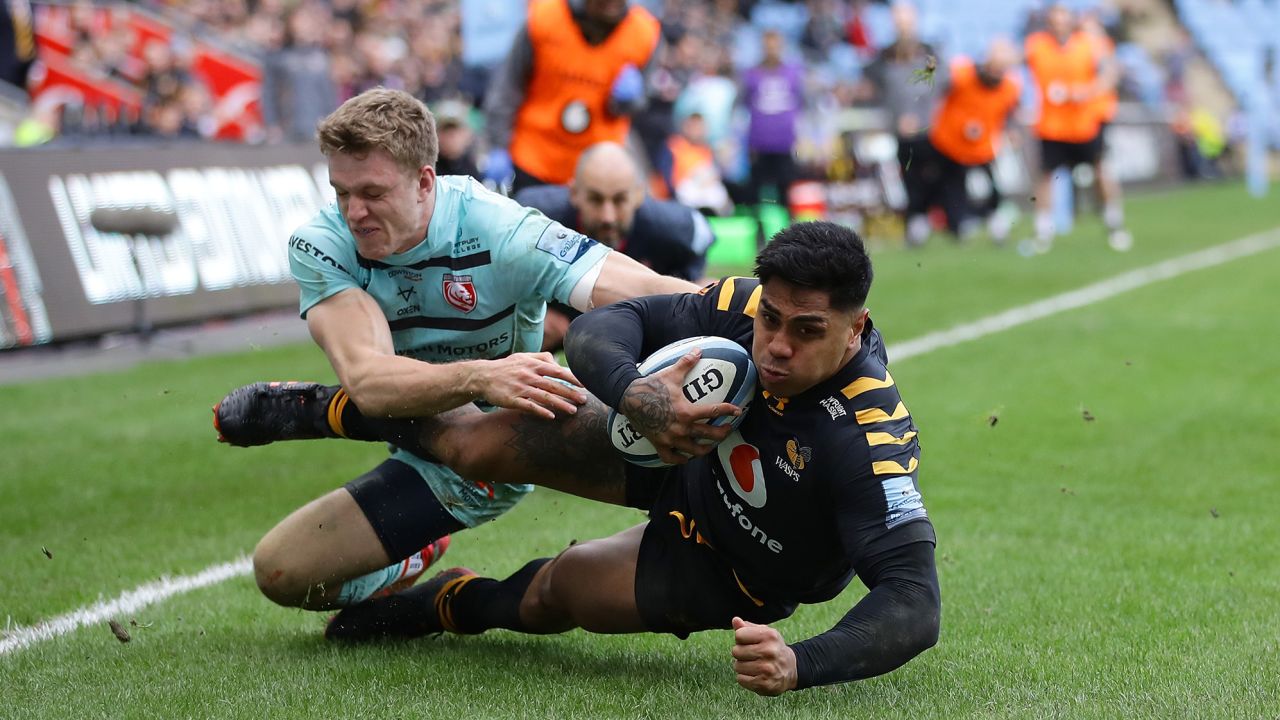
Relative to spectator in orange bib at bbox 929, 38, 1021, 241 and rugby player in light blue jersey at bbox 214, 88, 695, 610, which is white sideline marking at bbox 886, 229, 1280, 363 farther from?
rugby player in light blue jersey at bbox 214, 88, 695, 610

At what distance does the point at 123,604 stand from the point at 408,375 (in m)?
1.83

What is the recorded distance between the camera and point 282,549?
5047 millimetres

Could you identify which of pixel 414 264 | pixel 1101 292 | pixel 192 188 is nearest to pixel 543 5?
pixel 192 188

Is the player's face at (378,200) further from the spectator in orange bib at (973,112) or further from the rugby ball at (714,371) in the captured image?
the spectator in orange bib at (973,112)

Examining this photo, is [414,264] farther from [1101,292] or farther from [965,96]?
[965,96]

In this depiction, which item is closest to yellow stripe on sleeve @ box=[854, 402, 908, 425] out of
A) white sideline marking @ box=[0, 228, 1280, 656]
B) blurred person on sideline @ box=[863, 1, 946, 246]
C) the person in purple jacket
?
white sideline marking @ box=[0, 228, 1280, 656]

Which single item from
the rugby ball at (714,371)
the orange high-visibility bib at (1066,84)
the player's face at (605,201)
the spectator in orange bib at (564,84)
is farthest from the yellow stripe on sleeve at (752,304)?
the orange high-visibility bib at (1066,84)

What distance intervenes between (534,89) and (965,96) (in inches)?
398

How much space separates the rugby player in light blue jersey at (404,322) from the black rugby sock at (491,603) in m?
0.23

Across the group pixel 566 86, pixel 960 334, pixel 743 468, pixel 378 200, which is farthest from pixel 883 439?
pixel 960 334

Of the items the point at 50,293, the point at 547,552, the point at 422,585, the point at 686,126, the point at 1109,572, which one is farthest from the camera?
the point at 686,126

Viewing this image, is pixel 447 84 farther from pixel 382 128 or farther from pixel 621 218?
pixel 382 128

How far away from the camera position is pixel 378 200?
4652 millimetres

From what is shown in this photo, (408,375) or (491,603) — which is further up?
(408,375)
